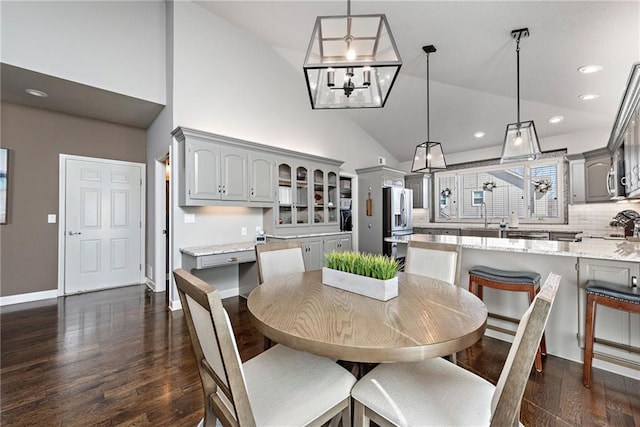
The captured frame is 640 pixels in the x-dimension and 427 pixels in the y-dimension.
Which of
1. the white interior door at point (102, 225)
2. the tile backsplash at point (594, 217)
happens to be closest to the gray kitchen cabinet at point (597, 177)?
the tile backsplash at point (594, 217)

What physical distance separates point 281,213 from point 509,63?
11.6ft

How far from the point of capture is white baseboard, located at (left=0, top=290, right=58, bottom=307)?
3.56 m

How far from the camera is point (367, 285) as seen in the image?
4.75 feet

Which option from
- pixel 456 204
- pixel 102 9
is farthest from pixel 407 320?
pixel 456 204

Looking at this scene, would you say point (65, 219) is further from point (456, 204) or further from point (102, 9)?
point (456, 204)

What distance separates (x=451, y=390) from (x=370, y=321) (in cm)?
40

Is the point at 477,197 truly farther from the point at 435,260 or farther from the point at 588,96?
the point at 435,260

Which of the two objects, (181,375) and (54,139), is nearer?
(181,375)

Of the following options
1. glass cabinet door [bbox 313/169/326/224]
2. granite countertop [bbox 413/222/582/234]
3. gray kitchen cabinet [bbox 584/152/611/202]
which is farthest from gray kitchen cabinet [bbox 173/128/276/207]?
gray kitchen cabinet [bbox 584/152/611/202]

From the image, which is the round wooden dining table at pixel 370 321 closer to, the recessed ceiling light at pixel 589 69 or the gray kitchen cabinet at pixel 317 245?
the gray kitchen cabinet at pixel 317 245

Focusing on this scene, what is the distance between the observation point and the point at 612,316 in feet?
6.61

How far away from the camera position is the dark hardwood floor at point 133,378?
1600 mm

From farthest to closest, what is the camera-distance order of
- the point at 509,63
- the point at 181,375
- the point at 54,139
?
the point at 54,139
the point at 509,63
the point at 181,375

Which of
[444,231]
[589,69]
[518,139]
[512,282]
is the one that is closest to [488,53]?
[589,69]
